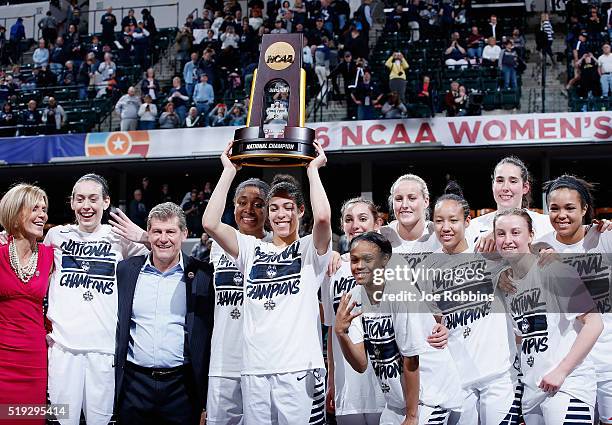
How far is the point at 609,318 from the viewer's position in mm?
4227

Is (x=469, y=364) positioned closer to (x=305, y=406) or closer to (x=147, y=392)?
(x=305, y=406)

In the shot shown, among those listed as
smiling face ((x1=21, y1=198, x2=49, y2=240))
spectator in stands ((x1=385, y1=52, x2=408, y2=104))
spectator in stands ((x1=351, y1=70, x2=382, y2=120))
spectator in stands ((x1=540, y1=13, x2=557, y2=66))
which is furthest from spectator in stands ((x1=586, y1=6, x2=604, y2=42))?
smiling face ((x1=21, y1=198, x2=49, y2=240))

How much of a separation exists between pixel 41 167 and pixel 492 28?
994cm

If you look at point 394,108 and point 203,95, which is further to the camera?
point 203,95

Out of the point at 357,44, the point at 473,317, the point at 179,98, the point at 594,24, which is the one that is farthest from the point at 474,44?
→ the point at 473,317

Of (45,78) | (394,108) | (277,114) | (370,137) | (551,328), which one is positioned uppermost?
(45,78)

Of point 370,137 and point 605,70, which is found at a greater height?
point 605,70

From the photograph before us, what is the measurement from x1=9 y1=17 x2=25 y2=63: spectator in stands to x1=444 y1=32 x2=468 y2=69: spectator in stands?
459 inches

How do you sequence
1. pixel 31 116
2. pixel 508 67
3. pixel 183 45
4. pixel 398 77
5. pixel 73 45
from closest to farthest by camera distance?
pixel 398 77, pixel 508 67, pixel 31 116, pixel 183 45, pixel 73 45

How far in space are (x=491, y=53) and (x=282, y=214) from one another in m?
11.6

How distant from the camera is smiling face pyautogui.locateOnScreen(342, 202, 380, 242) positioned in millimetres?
4672

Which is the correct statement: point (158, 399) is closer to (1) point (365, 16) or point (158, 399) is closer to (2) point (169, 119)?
(2) point (169, 119)

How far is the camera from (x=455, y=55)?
48.9 feet

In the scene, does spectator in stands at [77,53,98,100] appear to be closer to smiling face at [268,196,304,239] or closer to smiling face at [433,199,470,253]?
smiling face at [268,196,304,239]
